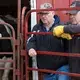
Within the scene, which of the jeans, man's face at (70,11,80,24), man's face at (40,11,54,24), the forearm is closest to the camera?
the forearm

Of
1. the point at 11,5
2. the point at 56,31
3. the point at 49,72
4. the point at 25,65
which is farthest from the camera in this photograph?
the point at 11,5

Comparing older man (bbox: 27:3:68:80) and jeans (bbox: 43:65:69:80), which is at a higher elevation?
older man (bbox: 27:3:68:80)

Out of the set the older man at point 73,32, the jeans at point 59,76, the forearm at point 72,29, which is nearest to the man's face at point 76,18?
the older man at point 73,32

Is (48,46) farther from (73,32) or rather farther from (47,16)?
(73,32)

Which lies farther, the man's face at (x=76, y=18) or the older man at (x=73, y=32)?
the man's face at (x=76, y=18)

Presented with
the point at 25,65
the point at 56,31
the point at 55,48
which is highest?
the point at 56,31

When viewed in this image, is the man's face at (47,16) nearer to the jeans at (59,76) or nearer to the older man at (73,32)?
the older man at (73,32)

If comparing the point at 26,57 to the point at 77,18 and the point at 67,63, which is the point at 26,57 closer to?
the point at 67,63

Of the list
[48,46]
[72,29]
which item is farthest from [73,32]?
[48,46]

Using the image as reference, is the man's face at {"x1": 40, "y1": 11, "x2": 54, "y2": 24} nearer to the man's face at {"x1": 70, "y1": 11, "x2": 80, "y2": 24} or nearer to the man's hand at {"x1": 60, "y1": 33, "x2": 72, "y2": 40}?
the man's face at {"x1": 70, "y1": 11, "x2": 80, "y2": 24}

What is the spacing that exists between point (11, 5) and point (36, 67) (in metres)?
2.88

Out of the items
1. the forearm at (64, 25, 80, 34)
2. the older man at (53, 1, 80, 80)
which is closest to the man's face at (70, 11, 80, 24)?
the older man at (53, 1, 80, 80)

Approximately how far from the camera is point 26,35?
454 centimetres

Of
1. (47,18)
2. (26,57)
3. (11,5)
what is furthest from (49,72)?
(11,5)
